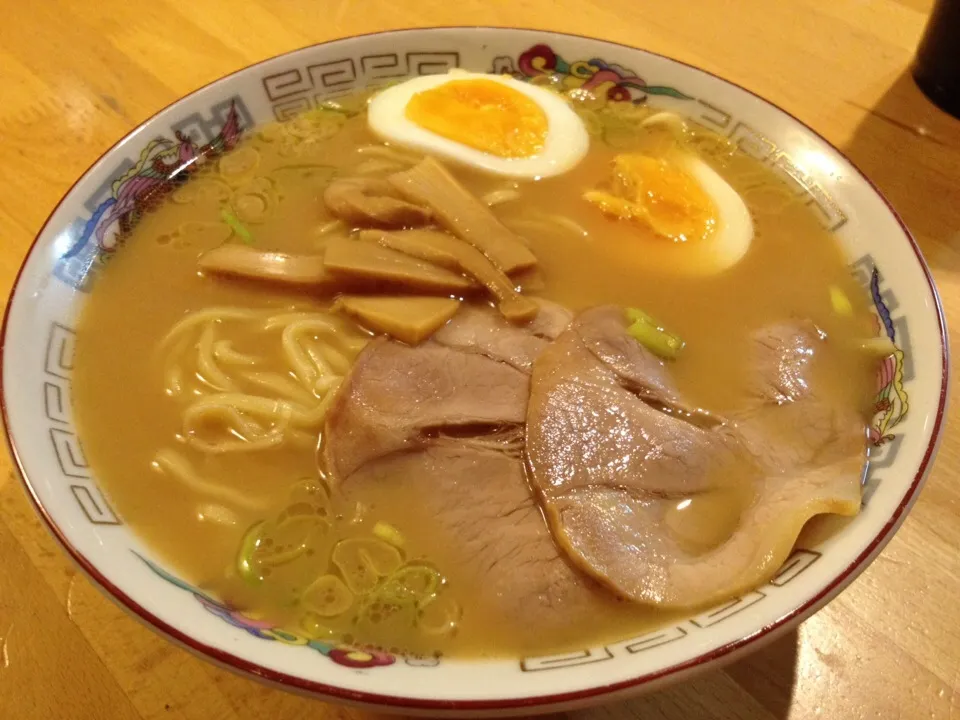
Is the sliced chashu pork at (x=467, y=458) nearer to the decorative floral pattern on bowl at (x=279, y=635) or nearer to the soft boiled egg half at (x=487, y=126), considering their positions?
the decorative floral pattern on bowl at (x=279, y=635)

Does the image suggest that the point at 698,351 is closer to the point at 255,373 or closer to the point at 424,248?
the point at 424,248

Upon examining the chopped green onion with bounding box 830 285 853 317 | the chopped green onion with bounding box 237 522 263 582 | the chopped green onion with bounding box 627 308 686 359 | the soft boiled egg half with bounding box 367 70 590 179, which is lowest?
the chopped green onion with bounding box 237 522 263 582

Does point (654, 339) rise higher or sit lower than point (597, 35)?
lower

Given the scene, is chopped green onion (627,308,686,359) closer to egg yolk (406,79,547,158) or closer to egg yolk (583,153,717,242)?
egg yolk (583,153,717,242)

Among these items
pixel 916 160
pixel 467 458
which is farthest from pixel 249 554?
pixel 916 160

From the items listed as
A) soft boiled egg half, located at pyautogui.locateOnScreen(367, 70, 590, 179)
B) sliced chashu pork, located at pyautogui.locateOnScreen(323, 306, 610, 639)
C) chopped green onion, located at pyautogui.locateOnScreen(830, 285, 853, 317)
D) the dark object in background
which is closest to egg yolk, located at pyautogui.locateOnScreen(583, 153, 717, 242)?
soft boiled egg half, located at pyautogui.locateOnScreen(367, 70, 590, 179)

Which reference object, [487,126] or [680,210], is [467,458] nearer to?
[680,210]

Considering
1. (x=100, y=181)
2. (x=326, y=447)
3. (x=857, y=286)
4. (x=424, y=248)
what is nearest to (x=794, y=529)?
(x=857, y=286)
